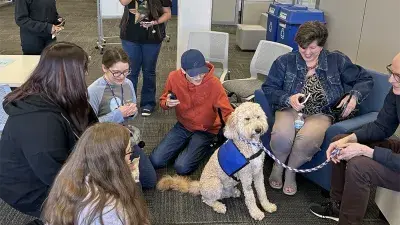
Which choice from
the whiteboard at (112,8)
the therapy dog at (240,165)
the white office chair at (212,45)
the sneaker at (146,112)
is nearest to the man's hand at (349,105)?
the therapy dog at (240,165)

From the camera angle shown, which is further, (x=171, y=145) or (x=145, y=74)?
(x=145, y=74)

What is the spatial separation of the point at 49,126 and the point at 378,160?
155 cm

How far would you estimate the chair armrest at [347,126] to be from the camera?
7.85 ft

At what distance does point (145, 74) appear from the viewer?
12.7 ft

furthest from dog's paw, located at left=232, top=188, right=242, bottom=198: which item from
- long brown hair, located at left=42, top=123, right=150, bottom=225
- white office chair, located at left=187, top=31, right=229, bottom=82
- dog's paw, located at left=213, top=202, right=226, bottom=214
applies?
white office chair, located at left=187, top=31, right=229, bottom=82

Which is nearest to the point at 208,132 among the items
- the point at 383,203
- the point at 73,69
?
the point at 383,203

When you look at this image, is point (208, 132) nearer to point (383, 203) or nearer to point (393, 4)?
point (383, 203)

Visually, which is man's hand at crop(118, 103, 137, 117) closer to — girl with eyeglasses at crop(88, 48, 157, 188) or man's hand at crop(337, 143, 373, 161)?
girl with eyeglasses at crop(88, 48, 157, 188)

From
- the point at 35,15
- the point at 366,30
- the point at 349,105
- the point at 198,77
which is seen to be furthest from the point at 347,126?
the point at 35,15

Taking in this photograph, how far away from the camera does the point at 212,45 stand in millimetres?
3963

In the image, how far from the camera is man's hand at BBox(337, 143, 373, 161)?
204 centimetres

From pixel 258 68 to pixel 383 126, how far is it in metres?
1.71

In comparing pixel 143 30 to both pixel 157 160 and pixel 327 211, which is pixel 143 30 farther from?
pixel 327 211

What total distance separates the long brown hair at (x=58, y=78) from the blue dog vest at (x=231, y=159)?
3.27 ft
